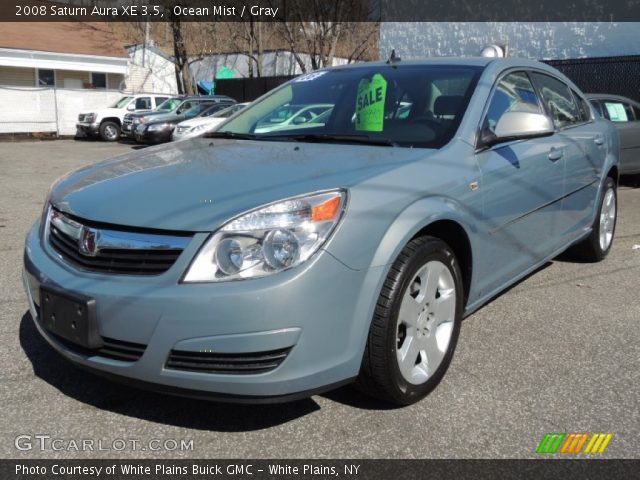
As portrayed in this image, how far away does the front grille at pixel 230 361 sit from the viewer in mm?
2193

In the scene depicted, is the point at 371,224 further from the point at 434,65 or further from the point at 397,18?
the point at 397,18

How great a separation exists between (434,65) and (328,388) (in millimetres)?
2285

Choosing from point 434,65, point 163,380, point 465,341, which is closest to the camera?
point 163,380

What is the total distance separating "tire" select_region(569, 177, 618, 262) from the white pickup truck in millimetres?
19692

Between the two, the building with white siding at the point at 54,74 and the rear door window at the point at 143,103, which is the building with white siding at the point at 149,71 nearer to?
the building with white siding at the point at 54,74

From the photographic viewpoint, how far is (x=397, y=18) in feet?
66.1

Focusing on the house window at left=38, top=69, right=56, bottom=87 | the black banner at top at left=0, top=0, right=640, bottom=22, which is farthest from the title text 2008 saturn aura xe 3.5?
the house window at left=38, top=69, right=56, bottom=87

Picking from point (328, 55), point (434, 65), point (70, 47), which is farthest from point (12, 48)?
point (434, 65)

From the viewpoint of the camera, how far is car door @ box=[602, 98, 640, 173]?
8.84 metres

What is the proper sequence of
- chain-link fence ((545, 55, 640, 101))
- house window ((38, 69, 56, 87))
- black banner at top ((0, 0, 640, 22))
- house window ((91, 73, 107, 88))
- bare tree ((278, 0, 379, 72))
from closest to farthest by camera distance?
chain-link fence ((545, 55, 640, 101)), black banner at top ((0, 0, 640, 22)), house window ((38, 69, 56, 87)), bare tree ((278, 0, 379, 72)), house window ((91, 73, 107, 88))

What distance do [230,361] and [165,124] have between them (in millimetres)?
16736

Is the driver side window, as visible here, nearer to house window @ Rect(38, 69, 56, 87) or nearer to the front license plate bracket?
the front license plate bracket

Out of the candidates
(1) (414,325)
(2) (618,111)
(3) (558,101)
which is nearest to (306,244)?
(1) (414,325)

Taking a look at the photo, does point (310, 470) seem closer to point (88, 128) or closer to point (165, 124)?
point (165, 124)
